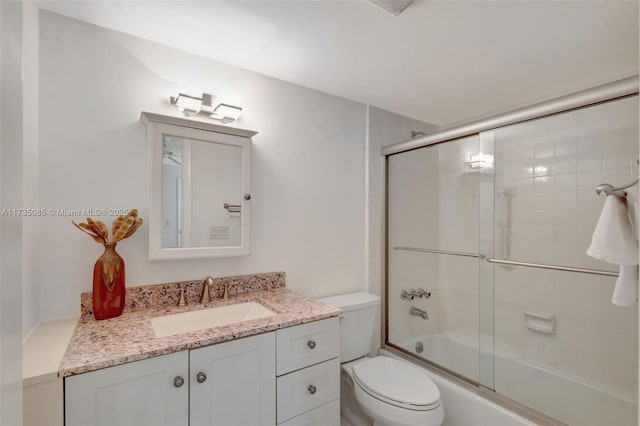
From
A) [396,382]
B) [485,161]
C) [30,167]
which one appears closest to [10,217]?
[30,167]

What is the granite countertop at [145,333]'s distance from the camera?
1.01 meters

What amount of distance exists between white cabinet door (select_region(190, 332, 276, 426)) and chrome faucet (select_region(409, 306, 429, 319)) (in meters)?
1.43

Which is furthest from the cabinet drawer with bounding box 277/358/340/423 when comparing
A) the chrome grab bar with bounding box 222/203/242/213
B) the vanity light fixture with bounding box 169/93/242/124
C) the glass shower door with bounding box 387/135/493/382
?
the vanity light fixture with bounding box 169/93/242/124

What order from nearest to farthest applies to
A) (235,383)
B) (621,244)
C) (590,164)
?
(621,244) → (235,383) → (590,164)

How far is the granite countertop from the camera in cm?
101

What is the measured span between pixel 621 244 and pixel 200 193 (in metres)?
1.75

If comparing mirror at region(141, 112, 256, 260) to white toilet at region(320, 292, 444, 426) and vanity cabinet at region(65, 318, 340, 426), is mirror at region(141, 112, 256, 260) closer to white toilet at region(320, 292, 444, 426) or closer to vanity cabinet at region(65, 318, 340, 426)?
vanity cabinet at region(65, 318, 340, 426)

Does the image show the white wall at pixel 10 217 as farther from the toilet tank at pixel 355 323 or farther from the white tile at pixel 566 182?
the white tile at pixel 566 182

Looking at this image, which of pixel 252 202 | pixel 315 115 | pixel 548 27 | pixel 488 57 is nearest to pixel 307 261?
pixel 252 202

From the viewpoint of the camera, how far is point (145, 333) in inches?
47.6

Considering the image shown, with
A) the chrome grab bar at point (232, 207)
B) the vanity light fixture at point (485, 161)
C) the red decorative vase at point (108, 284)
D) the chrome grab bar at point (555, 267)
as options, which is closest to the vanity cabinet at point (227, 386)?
the red decorative vase at point (108, 284)

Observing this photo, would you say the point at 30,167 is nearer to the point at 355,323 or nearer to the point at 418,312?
the point at 355,323

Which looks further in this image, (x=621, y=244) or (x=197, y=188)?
(x=197, y=188)

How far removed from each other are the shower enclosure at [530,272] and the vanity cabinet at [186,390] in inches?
52.7
